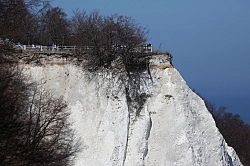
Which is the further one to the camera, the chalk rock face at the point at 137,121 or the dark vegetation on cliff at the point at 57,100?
the chalk rock face at the point at 137,121

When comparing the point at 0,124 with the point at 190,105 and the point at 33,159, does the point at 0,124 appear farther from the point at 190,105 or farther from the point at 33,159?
the point at 190,105

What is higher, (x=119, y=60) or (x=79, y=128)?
(x=119, y=60)

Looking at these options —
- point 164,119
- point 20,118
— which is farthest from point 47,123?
point 164,119

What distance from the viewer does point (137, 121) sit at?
25.6 m

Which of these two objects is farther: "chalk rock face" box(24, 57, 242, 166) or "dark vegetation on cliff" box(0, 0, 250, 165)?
"chalk rock face" box(24, 57, 242, 166)

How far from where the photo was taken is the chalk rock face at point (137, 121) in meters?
25.1

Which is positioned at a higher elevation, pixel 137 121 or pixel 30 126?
pixel 137 121

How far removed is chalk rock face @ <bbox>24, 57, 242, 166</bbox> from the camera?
25.1 meters

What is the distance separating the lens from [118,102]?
2573 cm

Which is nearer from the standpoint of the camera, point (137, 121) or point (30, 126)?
point (30, 126)

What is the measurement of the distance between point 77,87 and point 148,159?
4.50 m

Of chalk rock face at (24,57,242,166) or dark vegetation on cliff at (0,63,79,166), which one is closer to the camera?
dark vegetation on cliff at (0,63,79,166)

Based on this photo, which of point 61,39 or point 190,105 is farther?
point 61,39

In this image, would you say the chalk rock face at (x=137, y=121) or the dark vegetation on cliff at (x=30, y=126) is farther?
the chalk rock face at (x=137, y=121)
